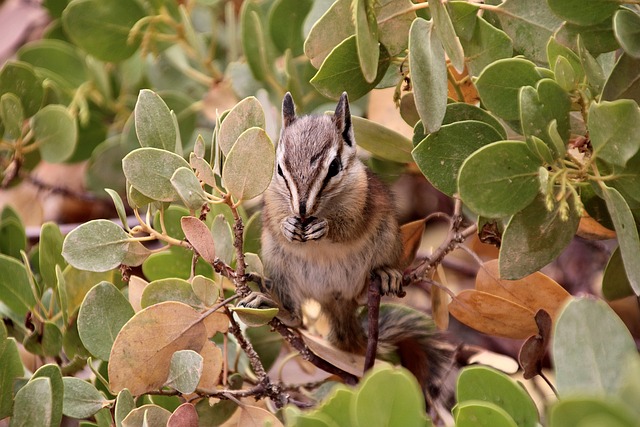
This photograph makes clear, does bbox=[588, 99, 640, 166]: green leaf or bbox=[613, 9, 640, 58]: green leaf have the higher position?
bbox=[613, 9, 640, 58]: green leaf

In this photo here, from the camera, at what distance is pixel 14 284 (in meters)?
1.29

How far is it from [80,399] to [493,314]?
57 centimetres

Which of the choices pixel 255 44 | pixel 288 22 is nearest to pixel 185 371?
pixel 255 44

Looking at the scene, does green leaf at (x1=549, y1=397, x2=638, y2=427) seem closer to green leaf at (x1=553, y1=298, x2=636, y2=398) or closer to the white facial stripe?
green leaf at (x1=553, y1=298, x2=636, y2=398)

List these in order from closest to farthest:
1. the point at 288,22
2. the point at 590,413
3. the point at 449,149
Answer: the point at 590,413
the point at 449,149
the point at 288,22

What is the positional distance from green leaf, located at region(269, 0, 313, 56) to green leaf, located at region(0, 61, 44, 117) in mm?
449

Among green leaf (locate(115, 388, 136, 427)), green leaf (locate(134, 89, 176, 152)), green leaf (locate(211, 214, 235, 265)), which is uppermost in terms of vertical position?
green leaf (locate(134, 89, 176, 152))

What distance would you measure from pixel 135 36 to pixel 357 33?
89 cm

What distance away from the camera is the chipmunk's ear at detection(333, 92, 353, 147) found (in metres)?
1.24

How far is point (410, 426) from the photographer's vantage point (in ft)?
2.31

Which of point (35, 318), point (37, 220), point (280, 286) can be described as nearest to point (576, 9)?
point (280, 286)

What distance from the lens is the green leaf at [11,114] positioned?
144cm

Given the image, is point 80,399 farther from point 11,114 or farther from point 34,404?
point 11,114

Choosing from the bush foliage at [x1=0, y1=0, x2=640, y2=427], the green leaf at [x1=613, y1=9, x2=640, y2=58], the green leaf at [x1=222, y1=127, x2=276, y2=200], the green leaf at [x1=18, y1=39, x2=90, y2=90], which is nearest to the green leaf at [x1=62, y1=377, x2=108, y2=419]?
the bush foliage at [x1=0, y1=0, x2=640, y2=427]
